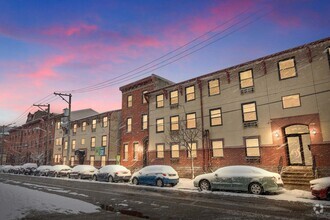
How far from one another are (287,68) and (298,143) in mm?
5690

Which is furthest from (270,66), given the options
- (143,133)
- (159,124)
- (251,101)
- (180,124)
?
(143,133)

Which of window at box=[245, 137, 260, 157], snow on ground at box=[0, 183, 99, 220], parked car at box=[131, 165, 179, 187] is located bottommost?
snow on ground at box=[0, 183, 99, 220]

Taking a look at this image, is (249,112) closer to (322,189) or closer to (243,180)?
(243,180)

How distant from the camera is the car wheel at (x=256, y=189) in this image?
14783 mm

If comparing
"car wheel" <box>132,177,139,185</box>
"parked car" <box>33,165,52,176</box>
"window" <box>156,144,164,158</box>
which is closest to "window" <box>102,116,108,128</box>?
"parked car" <box>33,165,52,176</box>

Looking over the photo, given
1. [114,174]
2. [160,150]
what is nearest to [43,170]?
[114,174]

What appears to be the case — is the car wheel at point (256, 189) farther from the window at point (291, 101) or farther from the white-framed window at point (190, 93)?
the white-framed window at point (190, 93)

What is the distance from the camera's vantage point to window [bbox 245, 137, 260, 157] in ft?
70.3

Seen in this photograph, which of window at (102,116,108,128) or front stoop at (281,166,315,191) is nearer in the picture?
front stoop at (281,166,315,191)

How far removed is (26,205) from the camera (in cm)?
1093

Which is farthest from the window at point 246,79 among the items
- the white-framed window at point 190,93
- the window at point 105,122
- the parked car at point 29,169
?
the parked car at point 29,169

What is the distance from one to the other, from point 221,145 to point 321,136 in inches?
317

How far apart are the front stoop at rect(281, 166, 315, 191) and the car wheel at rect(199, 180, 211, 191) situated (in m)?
5.21

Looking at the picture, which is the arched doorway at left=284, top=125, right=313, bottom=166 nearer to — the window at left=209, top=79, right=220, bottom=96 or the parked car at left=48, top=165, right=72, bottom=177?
the window at left=209, top=79, right=220, bottom=96
